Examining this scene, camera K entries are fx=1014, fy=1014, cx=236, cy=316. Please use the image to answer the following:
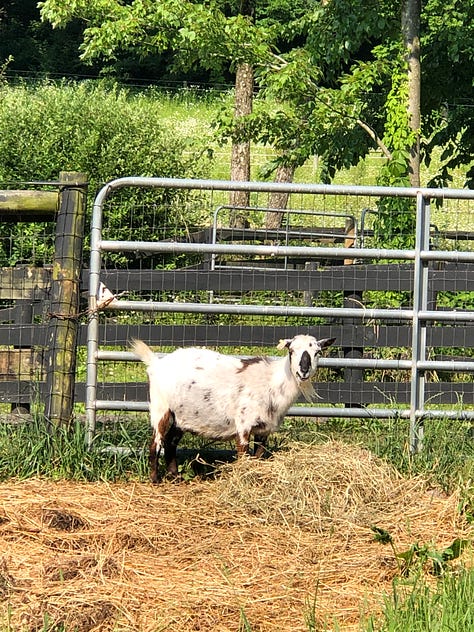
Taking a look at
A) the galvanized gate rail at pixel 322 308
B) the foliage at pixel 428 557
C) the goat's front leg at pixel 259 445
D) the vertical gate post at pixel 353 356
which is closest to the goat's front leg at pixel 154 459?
the galvanized gate rail at pixel 322 308

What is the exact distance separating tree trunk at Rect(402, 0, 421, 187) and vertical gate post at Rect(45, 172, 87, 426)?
288 inches

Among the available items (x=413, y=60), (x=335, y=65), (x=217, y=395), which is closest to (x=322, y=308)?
(x=217, y=395)

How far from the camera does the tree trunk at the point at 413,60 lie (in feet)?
43.6

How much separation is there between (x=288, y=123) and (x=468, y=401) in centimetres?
Answer: 690

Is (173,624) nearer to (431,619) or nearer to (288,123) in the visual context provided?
(431,619)

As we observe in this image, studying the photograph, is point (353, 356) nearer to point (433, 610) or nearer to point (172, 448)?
point (172, 448)

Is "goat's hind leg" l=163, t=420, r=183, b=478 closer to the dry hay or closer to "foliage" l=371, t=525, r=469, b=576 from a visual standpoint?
the dry hay

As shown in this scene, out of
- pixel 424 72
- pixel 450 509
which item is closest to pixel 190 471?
pixel 450 509

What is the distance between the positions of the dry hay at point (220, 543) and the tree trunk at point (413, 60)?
7852mm

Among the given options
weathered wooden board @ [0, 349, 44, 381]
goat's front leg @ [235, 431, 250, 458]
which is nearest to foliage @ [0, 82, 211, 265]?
weathered wooden board @ [0, 349, 44, 381]

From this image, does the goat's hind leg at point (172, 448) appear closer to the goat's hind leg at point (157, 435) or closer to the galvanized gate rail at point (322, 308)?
the goat's hind leg at point (157, 435)

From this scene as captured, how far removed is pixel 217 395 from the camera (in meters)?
6.64

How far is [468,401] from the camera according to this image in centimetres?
834

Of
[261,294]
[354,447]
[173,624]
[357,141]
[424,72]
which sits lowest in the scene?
[173,624]
